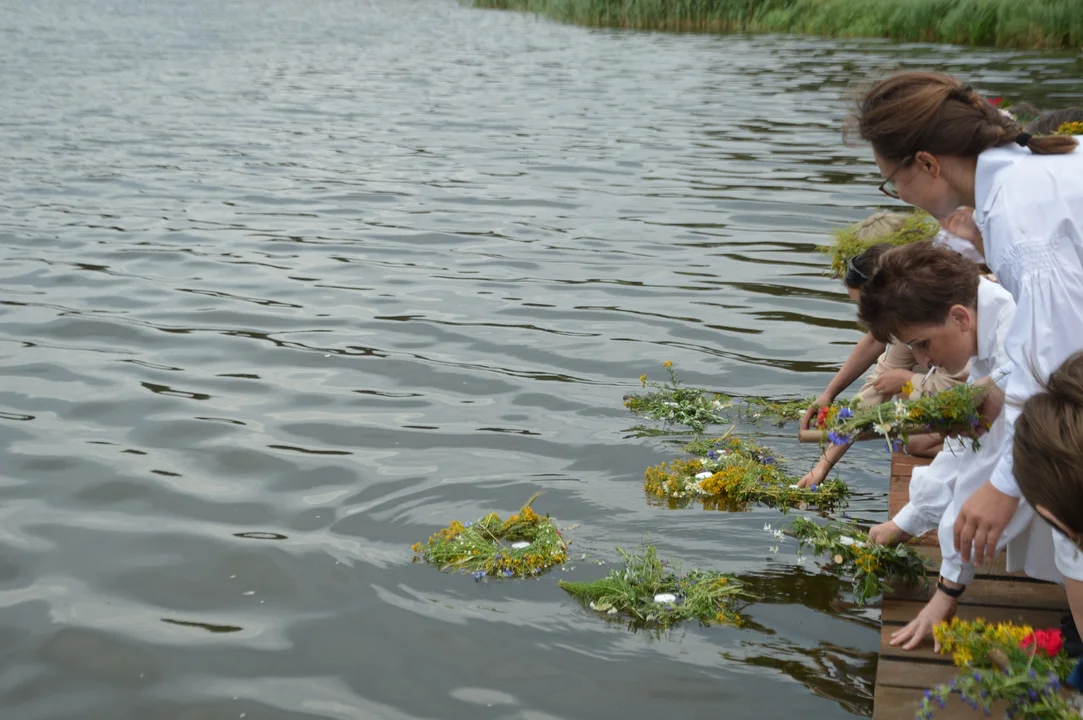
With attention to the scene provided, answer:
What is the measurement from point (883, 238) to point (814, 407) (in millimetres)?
1859

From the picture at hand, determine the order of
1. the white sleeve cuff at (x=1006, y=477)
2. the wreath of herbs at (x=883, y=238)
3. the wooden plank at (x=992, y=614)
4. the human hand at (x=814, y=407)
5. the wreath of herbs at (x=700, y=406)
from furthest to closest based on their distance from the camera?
1. the wreath of herbs at (x=883, y=238)
2. the wreath of herbs at (x=700, y=406)
3. the human hand at (x=814, y=407)
4. the wooden plank at (x=992, y=614)
5. the white sleeve cuff at (x=1006, y=477)

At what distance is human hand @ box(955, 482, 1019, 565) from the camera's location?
13.3 feet

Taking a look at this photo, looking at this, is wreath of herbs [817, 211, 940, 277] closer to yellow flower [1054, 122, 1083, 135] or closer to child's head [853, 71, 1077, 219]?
yellow flower [1054, 122, 1083, 135]

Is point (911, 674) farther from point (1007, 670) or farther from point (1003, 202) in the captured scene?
point (1003, 202)

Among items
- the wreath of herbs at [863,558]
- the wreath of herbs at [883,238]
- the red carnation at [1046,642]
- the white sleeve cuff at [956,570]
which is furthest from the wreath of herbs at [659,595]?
the wreath of herbs at [883,238]

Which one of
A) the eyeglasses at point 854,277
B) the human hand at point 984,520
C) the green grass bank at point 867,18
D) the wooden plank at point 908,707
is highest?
the green grass bank at point 867,18

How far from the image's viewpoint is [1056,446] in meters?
3.56

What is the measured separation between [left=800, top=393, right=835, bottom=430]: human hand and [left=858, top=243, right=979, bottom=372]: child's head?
194 centimetres

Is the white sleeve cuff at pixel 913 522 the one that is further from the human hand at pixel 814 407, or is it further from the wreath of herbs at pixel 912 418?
the human hand at pixel 814 407

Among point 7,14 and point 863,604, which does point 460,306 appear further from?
point 7,14

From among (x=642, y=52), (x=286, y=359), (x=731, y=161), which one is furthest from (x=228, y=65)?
(x=286, y=359)

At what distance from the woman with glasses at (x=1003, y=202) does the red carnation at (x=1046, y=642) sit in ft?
0.39

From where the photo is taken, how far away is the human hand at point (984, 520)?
407 cm

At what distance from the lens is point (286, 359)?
Result: 9102 millimetres
